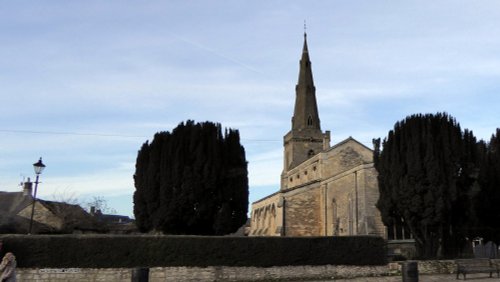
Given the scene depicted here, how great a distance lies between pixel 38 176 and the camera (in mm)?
21156

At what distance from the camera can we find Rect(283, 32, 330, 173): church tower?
58.2 meters

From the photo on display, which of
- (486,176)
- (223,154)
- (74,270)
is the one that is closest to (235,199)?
(223,154)

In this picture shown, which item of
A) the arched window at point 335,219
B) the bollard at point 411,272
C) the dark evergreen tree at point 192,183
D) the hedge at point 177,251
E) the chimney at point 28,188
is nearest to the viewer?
the bollard at point 411,272

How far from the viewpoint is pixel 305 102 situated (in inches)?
2389

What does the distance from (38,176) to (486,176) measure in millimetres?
22819

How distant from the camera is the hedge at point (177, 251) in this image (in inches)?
692

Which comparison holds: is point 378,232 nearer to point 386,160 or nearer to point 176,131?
point 386,160

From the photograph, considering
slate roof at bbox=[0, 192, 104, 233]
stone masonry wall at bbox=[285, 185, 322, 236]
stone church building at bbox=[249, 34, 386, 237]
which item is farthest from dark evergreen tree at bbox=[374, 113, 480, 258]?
slate roof at bbox=[0, 192, 104, 233]

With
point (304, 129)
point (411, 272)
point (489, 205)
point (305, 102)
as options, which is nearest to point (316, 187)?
point (304, 129)

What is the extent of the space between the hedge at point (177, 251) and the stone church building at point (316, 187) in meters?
13.5

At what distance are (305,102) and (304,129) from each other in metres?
4.06

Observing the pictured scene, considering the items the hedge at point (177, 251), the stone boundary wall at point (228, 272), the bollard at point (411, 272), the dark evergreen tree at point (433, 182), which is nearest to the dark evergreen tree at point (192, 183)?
the hedge at point (177, 251)

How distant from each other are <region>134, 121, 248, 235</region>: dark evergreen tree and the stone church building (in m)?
12.2

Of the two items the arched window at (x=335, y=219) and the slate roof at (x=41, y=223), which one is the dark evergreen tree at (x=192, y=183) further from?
the arched window at (x=335, y=219)
